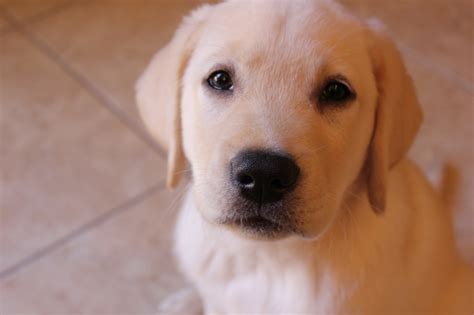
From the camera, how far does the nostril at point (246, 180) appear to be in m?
1.29

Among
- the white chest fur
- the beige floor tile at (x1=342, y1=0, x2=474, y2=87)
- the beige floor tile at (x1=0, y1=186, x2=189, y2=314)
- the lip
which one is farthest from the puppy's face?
the beige floor tile at (x1=342, y1=0, x2=474, y2=87)

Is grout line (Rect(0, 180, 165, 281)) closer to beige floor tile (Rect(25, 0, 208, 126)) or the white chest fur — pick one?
beige floor tile (Rect(25, 0, 208, 126))

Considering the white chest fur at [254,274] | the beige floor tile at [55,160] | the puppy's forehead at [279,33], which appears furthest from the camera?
the beige floor tile at [55,160]

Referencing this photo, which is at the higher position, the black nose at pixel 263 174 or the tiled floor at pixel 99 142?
the black nose at pixel 263 174

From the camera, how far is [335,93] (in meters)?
1.46

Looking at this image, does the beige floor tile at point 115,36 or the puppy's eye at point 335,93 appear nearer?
the puppy's eye at point 335,93

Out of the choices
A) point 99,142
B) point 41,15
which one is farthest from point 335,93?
point 41,15

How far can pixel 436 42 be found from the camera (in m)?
3.13

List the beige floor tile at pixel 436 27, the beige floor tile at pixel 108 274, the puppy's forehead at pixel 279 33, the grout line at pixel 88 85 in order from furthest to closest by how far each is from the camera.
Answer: the beige floor tile at pixel 436 27 < the grout line at pixel 88 85 < the beige floor tile at pixel 108 274 < the puppy's forehead at pixel 279 33

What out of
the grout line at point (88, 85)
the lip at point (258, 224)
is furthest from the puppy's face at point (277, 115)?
the grout line at point (88, 85)

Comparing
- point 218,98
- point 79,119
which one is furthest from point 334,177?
point 79,119

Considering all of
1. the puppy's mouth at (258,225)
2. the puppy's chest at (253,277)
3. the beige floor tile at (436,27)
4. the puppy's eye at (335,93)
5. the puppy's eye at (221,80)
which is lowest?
the beige floor tile at (436,27)

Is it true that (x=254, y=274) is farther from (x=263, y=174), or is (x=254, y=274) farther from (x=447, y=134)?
(x=447, y=134)

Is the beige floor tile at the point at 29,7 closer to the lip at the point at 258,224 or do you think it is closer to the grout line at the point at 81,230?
the grout line at the point at 81,230
